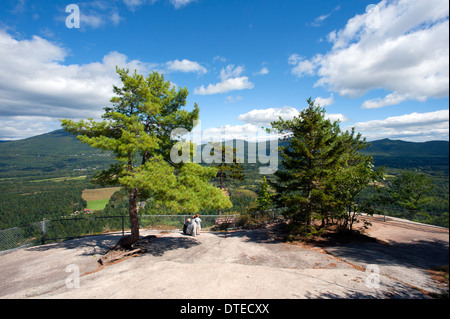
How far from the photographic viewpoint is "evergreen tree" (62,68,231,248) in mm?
8570

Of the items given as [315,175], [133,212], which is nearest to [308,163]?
[315,175]

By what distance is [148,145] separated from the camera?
868 cm

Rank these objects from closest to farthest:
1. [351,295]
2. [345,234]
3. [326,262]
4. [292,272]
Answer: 1. [351,295]
2. [292,272]
3. [326,262]
4. [345,234]

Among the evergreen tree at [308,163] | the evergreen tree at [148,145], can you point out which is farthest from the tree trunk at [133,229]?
the evergreen tree at [308,163]

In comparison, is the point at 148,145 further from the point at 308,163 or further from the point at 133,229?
the point at 308,163

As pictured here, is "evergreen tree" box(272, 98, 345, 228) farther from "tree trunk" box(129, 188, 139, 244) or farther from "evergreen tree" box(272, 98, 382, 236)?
"tree trunk" box(129, 188, 139, 244)

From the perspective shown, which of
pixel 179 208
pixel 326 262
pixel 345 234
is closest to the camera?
pixel 326 262

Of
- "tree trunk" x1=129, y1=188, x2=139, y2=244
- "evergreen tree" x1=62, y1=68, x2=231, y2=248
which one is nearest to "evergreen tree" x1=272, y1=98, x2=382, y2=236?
"evergreen tree" x1=62, y1=68, x2=231, y2=248

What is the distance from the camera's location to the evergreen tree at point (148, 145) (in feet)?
28.1

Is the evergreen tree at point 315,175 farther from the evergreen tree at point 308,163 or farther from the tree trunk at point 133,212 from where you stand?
the tree trunk at point 133,212

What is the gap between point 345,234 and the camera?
11898 millimetres

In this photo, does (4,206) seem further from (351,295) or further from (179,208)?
(351,295)
